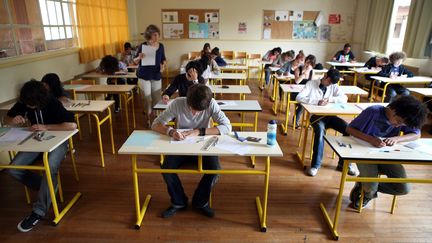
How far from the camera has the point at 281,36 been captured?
9219 millimetres

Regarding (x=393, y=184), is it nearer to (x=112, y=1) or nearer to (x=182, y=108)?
(x=182, y=108)

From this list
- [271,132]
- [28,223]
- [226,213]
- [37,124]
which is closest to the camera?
[271,132]

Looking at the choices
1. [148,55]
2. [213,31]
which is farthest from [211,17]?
[148,55]

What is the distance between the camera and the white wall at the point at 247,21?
8.95m

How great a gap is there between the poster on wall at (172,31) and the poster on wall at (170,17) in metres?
0.12

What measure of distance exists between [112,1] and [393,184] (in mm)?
7380

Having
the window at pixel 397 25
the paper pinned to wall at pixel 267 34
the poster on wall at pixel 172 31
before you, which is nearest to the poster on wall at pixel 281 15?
the paper pinned to wall at pixel 267 34

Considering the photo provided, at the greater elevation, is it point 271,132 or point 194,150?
point 271,132

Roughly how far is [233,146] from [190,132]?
41 cm

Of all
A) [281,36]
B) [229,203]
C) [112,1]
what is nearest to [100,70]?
[112,1]

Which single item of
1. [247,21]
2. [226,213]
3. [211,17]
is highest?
[211,17]

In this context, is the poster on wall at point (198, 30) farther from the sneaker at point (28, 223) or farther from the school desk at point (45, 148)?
the sneaker at point (28, 223)

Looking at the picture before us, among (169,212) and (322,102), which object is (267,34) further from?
(169,212)

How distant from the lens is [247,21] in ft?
29.9
